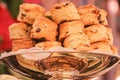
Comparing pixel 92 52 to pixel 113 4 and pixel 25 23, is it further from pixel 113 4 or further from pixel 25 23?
pixel 113 4

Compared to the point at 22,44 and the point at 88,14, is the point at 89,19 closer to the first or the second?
the point at 88,14

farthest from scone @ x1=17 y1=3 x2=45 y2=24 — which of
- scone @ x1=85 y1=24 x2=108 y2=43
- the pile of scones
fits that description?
scone @ x1=85 y1=24 x2=108 y2=43

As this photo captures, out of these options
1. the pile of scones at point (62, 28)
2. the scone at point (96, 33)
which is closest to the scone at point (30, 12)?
the pile of scones at point (62, 28)

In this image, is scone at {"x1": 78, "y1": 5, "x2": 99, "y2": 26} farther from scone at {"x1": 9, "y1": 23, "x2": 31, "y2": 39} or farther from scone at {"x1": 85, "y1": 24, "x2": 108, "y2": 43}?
scone at {"x1": 9, "y1": 23, "x2": 31, "y2": 39}

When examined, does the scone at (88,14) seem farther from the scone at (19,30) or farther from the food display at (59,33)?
the scone at (19,30)

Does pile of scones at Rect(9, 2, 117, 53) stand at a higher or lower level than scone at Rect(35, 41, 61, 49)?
higher

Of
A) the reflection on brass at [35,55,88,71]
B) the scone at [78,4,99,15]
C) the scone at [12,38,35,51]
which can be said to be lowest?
the reflection on brass at [35,55,88,71]
